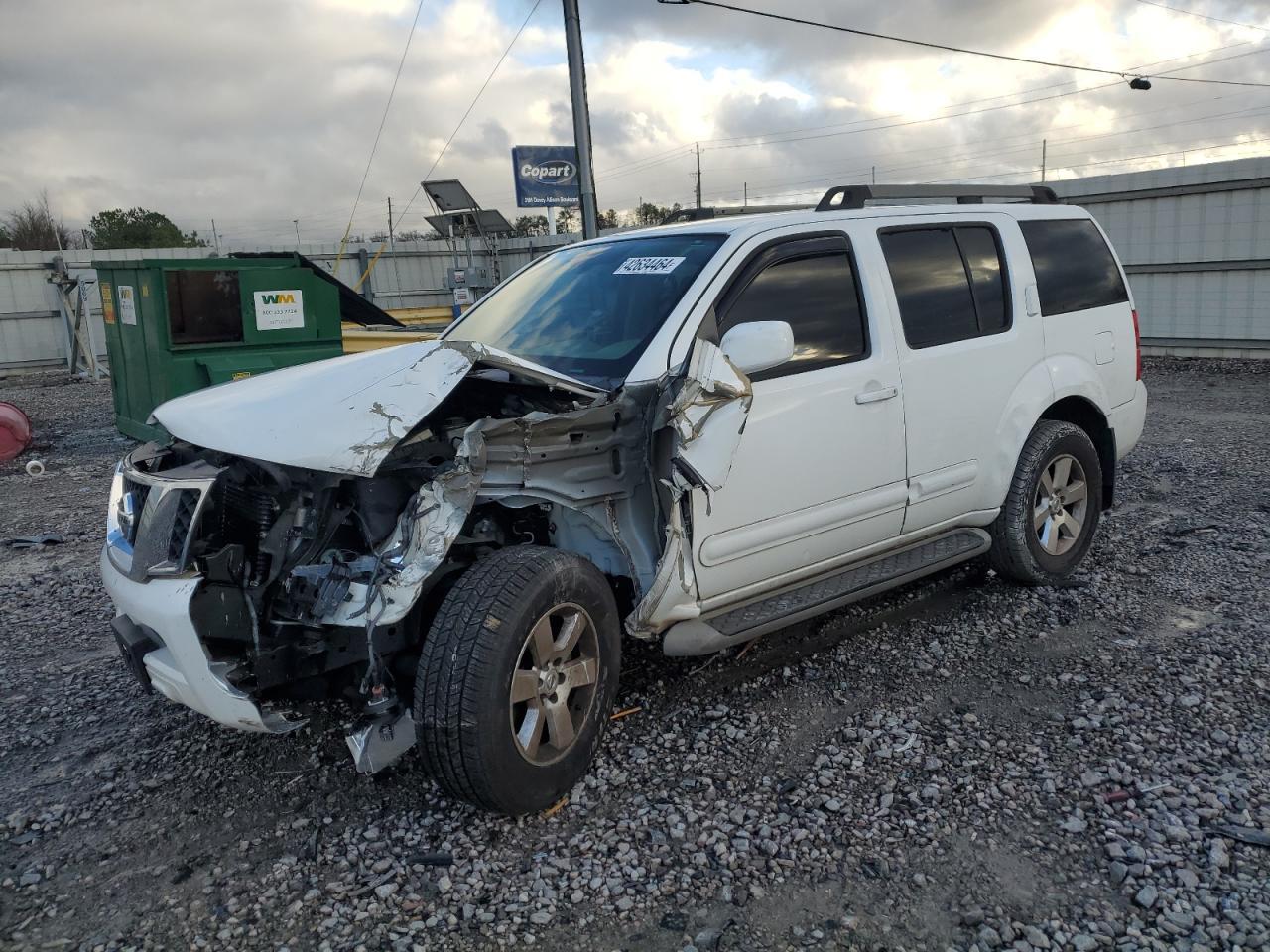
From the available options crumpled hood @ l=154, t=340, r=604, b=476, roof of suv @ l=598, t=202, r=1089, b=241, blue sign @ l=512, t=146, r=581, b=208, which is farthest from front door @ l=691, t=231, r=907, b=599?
blue sign @ l=512, t=146, r=581, b=208

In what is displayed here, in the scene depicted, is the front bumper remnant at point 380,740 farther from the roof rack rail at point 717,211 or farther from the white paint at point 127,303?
the white paint at point 127,303

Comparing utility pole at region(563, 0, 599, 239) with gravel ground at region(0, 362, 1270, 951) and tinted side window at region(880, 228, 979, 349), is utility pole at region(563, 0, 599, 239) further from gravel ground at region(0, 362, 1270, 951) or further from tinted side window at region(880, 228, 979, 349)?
gravel ground at region(0, 362, 1270, 951)

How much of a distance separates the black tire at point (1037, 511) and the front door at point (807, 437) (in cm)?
84

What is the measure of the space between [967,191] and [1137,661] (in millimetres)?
2461

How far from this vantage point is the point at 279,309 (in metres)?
9.58

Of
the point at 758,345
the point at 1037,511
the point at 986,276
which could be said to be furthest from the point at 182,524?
the point at 1037,511

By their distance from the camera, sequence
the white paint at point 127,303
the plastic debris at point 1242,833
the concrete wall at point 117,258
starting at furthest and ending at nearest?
the concrete wall at point 117,258
the white paint at point 127,303
the plastic debris at point 1242,833

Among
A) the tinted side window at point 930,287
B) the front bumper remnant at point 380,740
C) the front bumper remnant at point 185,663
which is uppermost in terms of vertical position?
the tinted side window at point 930,287

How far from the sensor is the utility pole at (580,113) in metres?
10.9

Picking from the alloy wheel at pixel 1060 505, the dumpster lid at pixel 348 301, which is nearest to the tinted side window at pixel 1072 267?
the alloy wheel at pixel 1060 505

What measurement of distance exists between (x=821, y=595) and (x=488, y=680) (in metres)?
1.57

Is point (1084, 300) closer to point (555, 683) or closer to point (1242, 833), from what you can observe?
point (1242, 833)

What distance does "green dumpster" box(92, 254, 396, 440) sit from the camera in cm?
904

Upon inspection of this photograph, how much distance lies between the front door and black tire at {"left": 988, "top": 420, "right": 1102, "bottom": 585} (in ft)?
2.76
